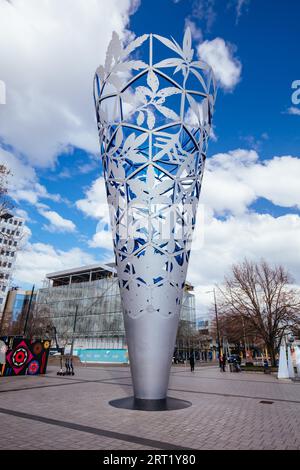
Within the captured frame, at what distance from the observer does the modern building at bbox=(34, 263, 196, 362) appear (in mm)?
53344

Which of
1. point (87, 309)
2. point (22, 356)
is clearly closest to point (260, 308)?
point (22, 356)

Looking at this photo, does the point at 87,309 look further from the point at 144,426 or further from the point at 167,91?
the point at 144,426

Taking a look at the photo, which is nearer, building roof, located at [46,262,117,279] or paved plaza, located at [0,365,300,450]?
paved plaza, located at [0,365,300,450]

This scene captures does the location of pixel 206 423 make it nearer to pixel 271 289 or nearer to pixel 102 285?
pixel 271 289

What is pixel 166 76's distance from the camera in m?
9.54

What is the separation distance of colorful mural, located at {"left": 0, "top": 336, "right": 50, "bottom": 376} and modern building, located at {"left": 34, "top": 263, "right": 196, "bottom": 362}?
1009 inches

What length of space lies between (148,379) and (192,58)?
33.0 feet

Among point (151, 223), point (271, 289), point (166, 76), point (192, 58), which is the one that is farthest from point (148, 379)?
point (271, 289)

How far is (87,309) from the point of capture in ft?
194

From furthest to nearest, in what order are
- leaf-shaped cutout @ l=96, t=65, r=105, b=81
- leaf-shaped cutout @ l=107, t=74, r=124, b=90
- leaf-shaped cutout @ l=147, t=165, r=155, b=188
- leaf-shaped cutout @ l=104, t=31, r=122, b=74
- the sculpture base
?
leaf-shaped cutout @ l=96, t=65, r=105, b=81, leaf-shaped cutout @ l=104, t=31, r=122, b=74, leaf-shaped cutout @ l=107, t=74, r=124, b=90, leaf-shaped cutout @ l=147, t=165, r=155, b=188, the sculpture base

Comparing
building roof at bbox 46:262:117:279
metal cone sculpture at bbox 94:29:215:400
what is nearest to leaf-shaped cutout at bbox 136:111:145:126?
metal cone sculpture at bbox 94:29:215:400

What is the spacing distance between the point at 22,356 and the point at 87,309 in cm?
4039

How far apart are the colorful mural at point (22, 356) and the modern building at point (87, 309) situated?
84.1ft

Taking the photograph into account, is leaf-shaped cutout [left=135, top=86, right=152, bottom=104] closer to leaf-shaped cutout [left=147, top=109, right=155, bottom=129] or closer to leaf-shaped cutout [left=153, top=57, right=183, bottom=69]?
leaf-shaped cutout [left=147, top=109, right=155, bottom=129]
